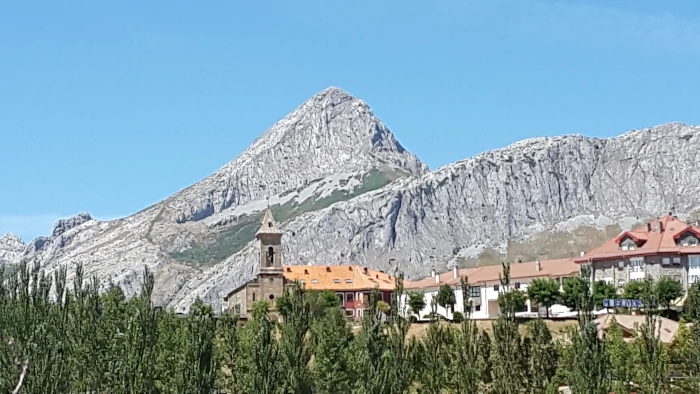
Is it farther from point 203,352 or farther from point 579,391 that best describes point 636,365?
point 203,352

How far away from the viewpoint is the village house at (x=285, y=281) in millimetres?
138625

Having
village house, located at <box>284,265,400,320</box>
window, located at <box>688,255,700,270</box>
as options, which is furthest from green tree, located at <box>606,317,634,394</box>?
village house, located at <box>284,265,400,320</box>

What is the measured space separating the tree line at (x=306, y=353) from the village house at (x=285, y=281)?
58.7 metres

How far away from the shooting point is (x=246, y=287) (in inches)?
5468

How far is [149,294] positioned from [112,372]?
9.00 m

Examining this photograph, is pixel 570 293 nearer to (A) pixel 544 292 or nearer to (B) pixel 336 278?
(A) pixel 544 292

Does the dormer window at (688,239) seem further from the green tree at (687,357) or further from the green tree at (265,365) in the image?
the green tree at (265,365)

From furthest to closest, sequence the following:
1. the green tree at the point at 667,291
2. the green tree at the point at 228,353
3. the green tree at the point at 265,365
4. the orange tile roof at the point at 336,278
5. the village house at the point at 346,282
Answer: the orange tile roof at the point at 336,278
the village house at the point at 346,282
the green tree at the point at 667,291
the green tree at the point at 228,353
the green tree at the point at 265,365

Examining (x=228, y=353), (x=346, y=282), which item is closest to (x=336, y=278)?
(x=346, y=282)

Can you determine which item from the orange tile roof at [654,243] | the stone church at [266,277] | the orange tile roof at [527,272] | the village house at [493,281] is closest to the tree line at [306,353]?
the orange tile roof at [654,243]

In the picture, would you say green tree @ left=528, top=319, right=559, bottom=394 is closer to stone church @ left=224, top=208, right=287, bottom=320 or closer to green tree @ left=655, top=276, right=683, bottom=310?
green tree @ left=655, top=276, right=683, bottom=310

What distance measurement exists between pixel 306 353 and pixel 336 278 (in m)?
91.3

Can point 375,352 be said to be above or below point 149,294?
below

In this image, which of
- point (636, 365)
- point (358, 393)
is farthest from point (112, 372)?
point (636, 365)
